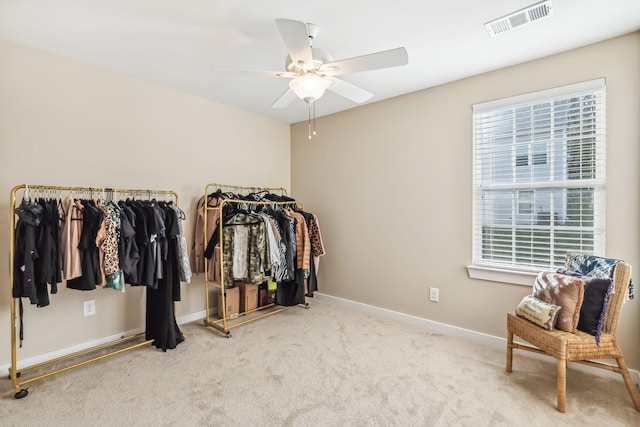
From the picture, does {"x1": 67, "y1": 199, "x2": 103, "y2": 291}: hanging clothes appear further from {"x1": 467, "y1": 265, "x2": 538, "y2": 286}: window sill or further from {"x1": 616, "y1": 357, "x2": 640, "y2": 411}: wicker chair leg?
{"x1": 616, "y1": 357, "x2": 640, "y2": 411}: wicker chair leg

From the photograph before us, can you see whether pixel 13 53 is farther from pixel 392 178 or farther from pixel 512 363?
pixel 512 363

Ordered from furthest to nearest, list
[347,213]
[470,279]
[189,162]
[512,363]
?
[347,213] → [189,162] → [470,279] → [512,363]

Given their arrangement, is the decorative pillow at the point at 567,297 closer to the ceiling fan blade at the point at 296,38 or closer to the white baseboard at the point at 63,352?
the ceiling fan blade at the point at 296,38

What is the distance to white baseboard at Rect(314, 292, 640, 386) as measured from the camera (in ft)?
7.68

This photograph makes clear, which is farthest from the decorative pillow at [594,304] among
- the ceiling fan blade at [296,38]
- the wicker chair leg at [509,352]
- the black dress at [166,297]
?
the black dress at [166,297]

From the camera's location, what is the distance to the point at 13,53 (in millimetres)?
2357

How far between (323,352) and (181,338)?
1.32 meters

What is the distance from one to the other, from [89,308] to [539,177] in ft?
13.2

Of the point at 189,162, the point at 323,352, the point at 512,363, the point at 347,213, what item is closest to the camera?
the point at 512,363

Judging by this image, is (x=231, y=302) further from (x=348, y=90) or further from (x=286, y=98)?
(x=348, y=90)

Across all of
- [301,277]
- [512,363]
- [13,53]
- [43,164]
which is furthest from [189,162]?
[512,363]

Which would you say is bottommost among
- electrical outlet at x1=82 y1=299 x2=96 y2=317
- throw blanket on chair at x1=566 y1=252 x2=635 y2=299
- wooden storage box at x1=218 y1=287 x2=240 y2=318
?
wooden storage box at x1=218 y1=287 x2=240 y2=318

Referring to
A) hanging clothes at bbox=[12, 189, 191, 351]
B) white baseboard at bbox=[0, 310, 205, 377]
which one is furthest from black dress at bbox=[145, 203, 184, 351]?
white baseboard at bbox=[0, 310, 205, 377]

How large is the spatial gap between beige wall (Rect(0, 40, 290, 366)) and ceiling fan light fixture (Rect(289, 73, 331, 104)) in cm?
185
